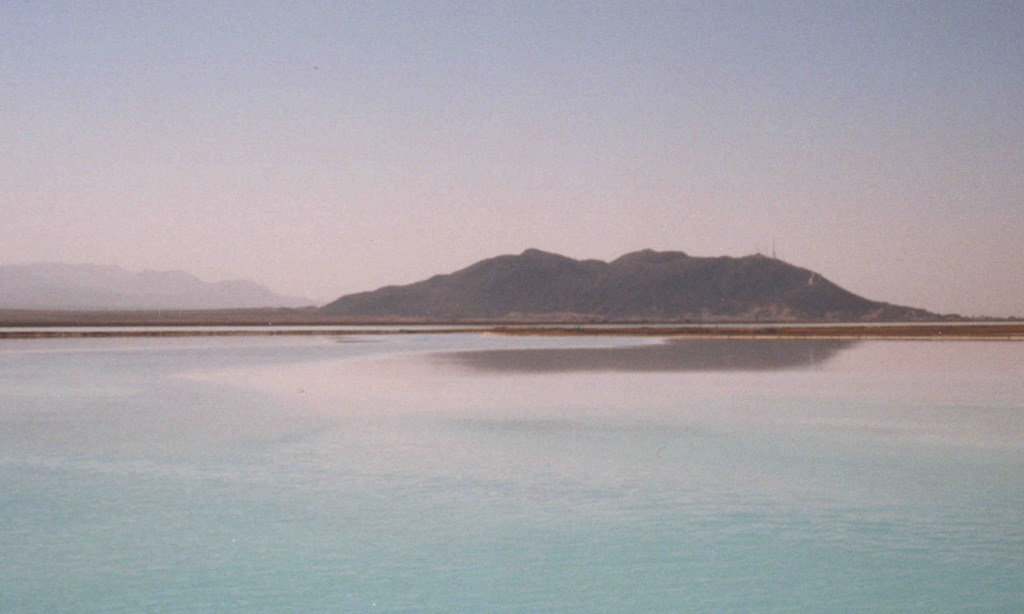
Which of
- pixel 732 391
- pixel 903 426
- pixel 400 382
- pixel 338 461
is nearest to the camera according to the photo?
pixel 338 461

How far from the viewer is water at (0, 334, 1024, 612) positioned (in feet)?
28.1

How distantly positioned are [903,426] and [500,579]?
12.9m

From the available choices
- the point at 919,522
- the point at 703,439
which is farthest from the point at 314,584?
the point at 703,439

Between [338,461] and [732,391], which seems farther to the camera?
[732,391]

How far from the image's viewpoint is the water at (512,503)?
857 cm

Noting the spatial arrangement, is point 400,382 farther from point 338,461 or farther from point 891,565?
point 891,565

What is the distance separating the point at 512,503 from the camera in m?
11.9

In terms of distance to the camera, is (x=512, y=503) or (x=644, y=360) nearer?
(x=512, y=503)

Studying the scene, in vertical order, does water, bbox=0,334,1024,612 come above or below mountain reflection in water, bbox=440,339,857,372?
below

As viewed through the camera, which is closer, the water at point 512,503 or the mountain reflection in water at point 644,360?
the water at point 512,503

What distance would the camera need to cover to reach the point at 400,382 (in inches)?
1173

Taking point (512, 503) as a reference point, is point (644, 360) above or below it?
above

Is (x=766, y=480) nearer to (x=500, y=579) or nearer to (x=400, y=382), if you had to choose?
(x=500, y=579)

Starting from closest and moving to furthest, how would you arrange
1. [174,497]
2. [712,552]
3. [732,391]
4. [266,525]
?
[712,552], [266,525], [174,497], [732,391]
